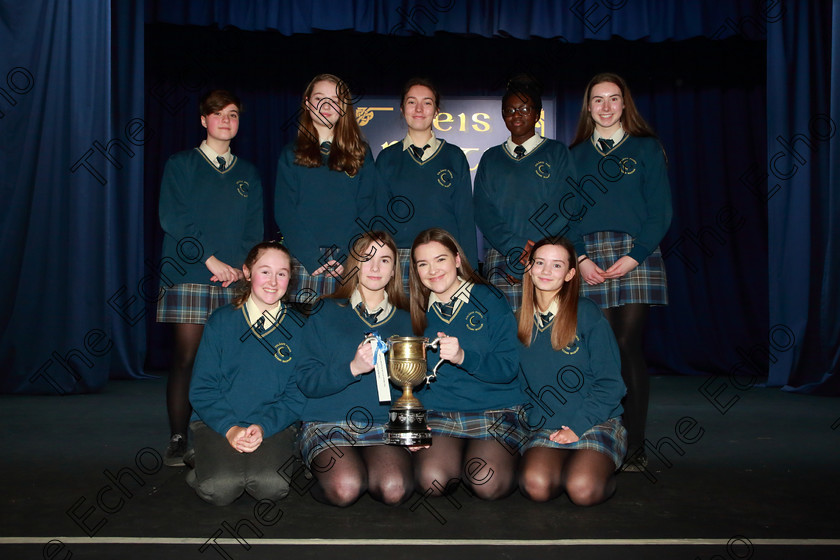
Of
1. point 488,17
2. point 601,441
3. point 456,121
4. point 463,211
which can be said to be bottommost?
point 601,441

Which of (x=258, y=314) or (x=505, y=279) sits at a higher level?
(x=505, y=279)

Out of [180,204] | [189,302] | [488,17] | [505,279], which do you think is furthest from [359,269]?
[488,17]

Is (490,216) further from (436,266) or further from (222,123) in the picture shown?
(222,123)

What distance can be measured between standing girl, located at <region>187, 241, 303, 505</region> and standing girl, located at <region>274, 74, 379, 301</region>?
276 millimetres

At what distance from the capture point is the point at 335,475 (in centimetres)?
239

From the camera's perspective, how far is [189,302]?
2.96 m

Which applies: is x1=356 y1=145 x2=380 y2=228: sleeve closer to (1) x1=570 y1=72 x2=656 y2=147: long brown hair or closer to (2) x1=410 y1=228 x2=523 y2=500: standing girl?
(2) x1=410 y1=228 x2=523 y2=500: standing girl

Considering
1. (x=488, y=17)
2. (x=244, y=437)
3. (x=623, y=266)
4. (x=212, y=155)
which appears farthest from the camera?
(x=488, y=17)

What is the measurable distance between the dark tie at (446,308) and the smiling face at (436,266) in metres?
0.05

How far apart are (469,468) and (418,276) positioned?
0.68m

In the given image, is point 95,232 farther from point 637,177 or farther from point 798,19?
point 798,19

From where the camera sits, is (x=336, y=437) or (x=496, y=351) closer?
(x=336, y=437)

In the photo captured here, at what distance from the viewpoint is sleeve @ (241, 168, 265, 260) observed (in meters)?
3.12

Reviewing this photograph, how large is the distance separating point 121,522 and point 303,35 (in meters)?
4.85
